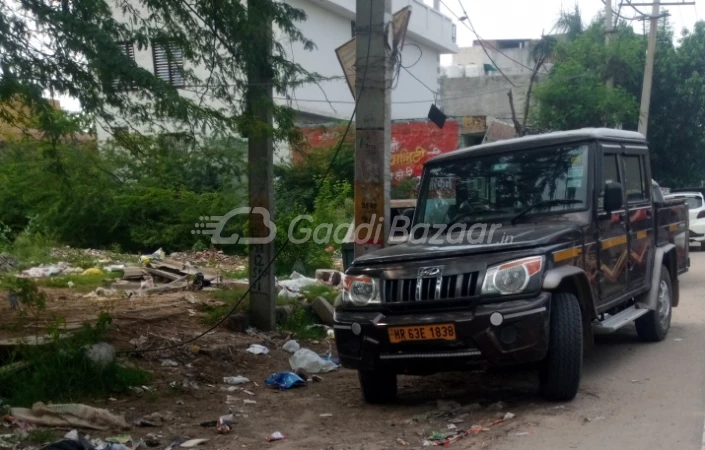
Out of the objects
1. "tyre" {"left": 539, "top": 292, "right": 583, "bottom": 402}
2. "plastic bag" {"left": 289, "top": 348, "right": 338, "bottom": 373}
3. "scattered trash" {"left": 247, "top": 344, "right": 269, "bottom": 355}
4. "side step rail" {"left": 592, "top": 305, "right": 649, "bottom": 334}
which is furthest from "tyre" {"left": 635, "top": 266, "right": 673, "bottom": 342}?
"scattered trash" {"left": 247, "top": 344, "right": 269, "bottom": 355}

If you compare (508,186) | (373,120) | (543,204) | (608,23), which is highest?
(608,23)

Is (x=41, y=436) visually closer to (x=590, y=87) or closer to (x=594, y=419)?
(x=594, y=419)

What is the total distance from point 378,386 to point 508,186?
218cm

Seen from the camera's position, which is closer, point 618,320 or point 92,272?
point 618,320

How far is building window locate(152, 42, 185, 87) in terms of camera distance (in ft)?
24.6

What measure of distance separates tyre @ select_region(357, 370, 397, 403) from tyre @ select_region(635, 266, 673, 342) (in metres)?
3.26

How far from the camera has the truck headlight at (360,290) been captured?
21.0 ft

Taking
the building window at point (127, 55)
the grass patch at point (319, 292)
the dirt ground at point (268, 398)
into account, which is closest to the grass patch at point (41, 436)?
A: the dirt ground at point (268, 398)

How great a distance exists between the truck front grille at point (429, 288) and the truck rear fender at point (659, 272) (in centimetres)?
313

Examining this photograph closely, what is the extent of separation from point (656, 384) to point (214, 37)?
203 inches

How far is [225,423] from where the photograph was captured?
246 inches

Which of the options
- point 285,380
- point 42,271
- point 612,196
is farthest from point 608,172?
point 42,271

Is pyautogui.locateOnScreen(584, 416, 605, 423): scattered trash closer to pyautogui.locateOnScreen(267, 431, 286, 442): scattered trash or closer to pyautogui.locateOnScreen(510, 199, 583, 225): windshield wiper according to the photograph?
pyautogui.locateOnScreen(510, 199, 583, 225): windshield wiper

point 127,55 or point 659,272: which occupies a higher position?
point 127,55
